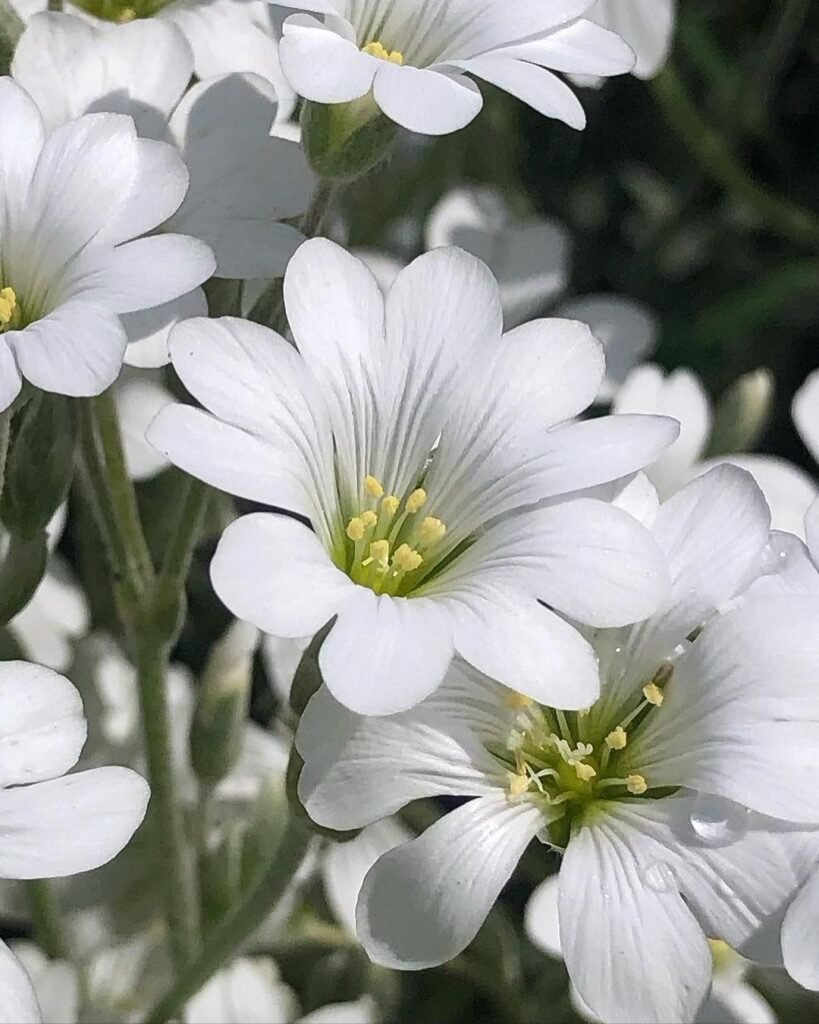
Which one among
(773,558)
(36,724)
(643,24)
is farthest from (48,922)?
(643,24)

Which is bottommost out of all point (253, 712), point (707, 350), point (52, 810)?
point (253, 712)

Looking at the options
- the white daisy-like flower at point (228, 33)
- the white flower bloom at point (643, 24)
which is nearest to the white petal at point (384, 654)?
the white daisy-like flower at point (228, 33)

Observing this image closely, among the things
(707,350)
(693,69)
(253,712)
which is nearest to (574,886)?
(253,712)

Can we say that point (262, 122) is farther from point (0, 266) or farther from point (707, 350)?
point (707, 350)

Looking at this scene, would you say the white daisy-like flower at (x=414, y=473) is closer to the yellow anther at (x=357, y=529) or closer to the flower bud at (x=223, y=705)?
the yellow anther at (x=357, y=529)

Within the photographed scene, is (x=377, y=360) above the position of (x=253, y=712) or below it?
above

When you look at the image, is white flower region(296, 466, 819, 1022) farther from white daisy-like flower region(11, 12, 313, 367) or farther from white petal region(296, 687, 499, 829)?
white daisy-like flower region(11, 12, 313, 367)
